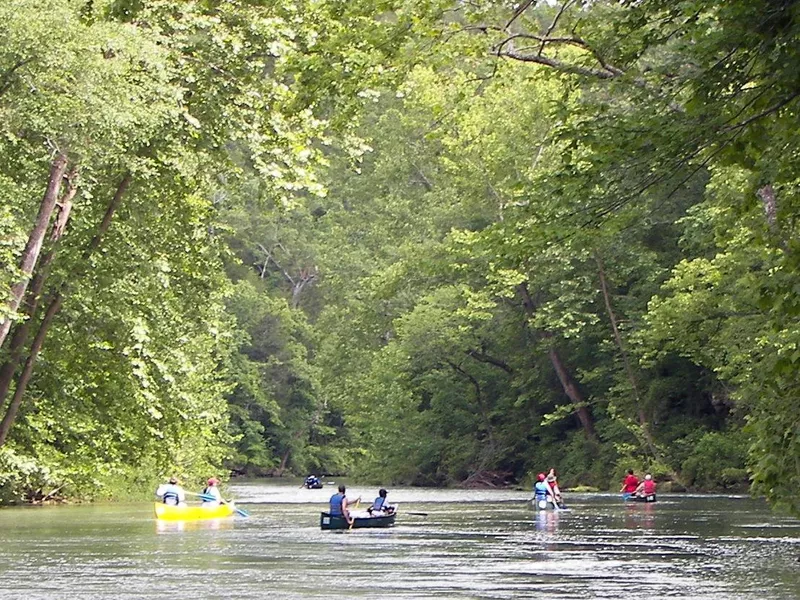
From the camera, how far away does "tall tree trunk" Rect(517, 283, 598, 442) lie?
59125 mm

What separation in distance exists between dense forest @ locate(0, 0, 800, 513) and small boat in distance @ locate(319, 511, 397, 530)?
3.67m

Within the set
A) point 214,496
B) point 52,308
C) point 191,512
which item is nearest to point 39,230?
point 52,308

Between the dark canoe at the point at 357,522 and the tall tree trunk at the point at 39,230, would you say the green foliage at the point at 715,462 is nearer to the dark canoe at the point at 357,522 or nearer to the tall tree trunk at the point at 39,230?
the dark canoe at the point at 357,522

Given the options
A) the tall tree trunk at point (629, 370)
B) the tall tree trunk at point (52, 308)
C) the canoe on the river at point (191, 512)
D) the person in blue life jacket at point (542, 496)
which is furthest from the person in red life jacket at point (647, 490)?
the tall tree trunk at point (52, 308)

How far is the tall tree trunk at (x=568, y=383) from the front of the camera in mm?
59125

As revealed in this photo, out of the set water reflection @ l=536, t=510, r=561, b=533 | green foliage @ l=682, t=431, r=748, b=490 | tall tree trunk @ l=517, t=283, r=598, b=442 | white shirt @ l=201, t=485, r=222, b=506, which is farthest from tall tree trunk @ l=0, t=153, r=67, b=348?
tall tree trunk @ l=517, t=283, r=598, b=442

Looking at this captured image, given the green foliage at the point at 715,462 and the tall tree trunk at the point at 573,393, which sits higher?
the tall tree trunk at the point at 573,393

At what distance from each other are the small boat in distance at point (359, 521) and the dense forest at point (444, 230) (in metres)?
3.67

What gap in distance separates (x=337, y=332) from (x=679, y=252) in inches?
906

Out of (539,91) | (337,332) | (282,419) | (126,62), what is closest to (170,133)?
(126,62)

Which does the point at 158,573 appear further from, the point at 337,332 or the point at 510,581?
the point at 337,332

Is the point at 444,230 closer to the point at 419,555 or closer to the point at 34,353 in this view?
the point at 34,353

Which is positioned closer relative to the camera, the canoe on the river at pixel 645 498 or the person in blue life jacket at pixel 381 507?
the person in blue life jacket at pixel 381 507

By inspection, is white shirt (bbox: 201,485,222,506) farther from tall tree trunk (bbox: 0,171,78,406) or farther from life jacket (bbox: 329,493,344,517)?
tall tree trunk (bbox: 0,171,78,406)
